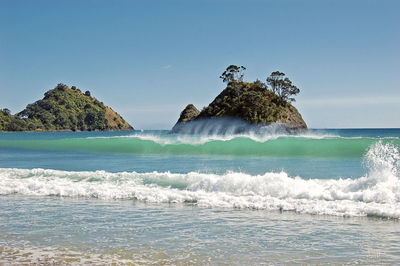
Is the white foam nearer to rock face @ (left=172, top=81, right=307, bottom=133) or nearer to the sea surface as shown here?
A: the sea surface

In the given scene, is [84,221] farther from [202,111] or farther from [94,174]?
[202,111]

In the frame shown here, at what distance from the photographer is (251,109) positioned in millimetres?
73188

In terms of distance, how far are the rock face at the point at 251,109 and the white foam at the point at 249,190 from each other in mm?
59849

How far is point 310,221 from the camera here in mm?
8250

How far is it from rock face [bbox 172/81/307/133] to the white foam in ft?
196

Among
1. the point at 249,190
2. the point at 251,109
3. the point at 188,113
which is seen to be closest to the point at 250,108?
the point at 251,109

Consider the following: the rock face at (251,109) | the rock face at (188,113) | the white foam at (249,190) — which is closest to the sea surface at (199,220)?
the white foam at (249,190)

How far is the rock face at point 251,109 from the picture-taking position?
72.8 meters

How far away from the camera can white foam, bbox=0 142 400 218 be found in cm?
955

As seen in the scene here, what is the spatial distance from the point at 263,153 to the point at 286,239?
790 inches

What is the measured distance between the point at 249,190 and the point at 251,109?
62533mm

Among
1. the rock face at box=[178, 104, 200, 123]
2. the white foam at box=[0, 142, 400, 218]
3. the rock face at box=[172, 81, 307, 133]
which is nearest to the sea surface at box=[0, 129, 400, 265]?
the white foam at box=[0, 142, 400, 218]

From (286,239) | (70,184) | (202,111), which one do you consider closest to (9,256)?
(286,239)

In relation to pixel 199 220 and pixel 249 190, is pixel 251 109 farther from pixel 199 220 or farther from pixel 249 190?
pixel 199 220
